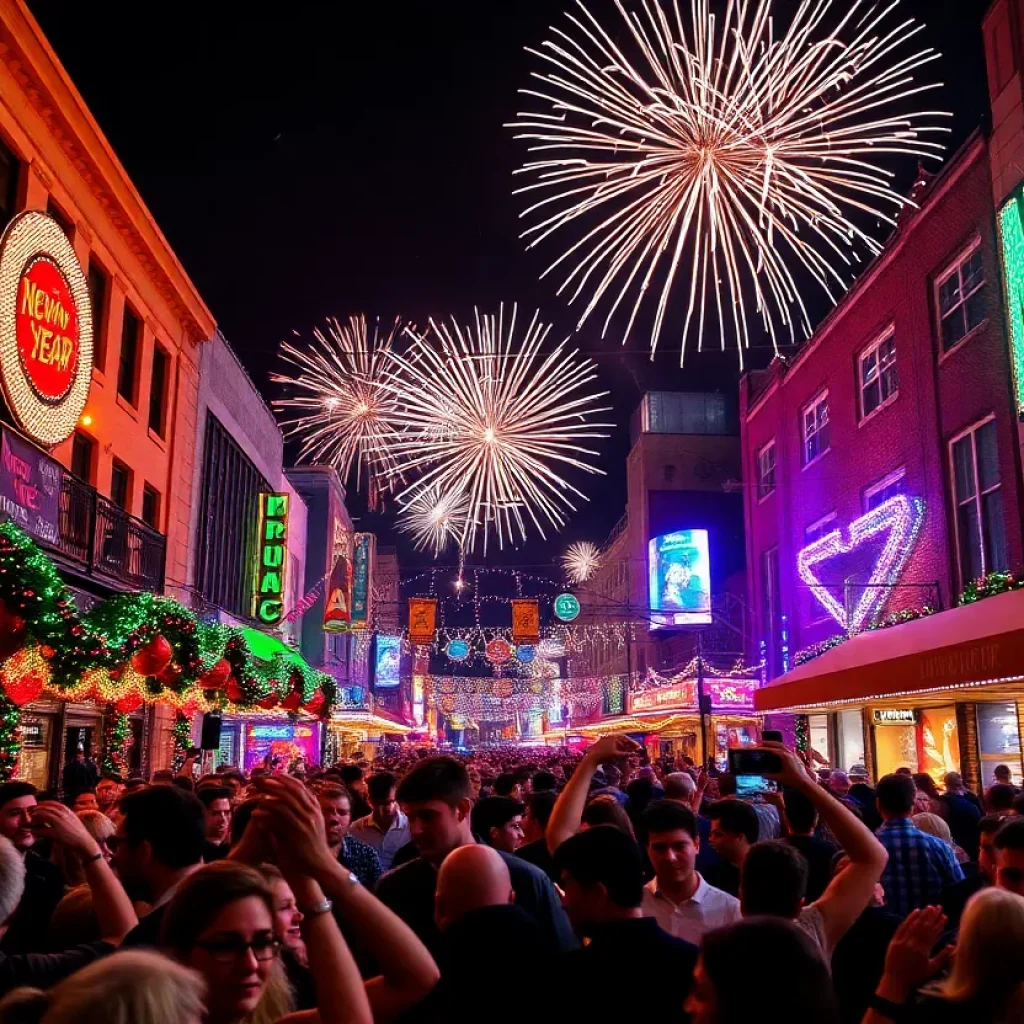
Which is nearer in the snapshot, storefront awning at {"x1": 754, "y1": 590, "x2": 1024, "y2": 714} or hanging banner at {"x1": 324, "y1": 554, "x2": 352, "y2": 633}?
storefront awning at {"x1": 754, "y1": 590, "x2": 1024, "y2": 714}

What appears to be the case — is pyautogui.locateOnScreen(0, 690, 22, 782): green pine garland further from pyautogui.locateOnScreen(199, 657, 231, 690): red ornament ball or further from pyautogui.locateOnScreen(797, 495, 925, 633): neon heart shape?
pyautogui.locateOnScreen(797, 495, 925, 633): neon heart shape

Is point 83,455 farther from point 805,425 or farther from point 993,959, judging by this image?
point 993,959

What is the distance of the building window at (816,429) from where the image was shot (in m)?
29.3

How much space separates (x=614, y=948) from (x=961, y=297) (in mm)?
19782

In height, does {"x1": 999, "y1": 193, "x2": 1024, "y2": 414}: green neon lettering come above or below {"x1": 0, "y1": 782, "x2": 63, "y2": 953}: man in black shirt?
above

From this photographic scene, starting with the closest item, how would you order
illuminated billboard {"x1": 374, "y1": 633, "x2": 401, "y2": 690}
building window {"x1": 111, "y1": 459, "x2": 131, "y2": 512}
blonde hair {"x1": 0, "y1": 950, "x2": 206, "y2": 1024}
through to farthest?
1. blonde hair {"x1": 0, "y1": 950, "x2": 206, "y2": 1024}
2. building window {"x1": 111, "y1": 459, "x2": 131, "y2": 512}
3. illuminated billboard {"x1": 374, "y1": 633, "x2": 401, "y2": 690}

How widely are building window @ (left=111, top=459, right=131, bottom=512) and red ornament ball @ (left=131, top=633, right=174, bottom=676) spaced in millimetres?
8097

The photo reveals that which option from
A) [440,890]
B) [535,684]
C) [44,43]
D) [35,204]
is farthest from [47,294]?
[535,684]

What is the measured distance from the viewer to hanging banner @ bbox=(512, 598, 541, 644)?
137ft

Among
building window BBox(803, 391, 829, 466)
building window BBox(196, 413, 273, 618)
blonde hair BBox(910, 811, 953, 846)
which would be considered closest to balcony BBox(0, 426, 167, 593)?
building window BBox(196, 413, 273, 618)

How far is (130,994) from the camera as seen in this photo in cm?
211

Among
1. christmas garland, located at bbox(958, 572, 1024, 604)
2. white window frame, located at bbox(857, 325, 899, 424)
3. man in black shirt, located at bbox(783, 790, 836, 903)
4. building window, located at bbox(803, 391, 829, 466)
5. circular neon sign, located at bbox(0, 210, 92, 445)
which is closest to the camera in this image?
man in black shirt, located at bbox(783, 790, 836, 903)

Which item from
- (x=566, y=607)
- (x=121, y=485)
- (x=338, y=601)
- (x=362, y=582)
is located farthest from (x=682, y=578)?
(x=121, y=485)

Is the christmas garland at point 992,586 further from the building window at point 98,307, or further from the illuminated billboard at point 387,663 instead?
the illuminated billboard at point 387,663
